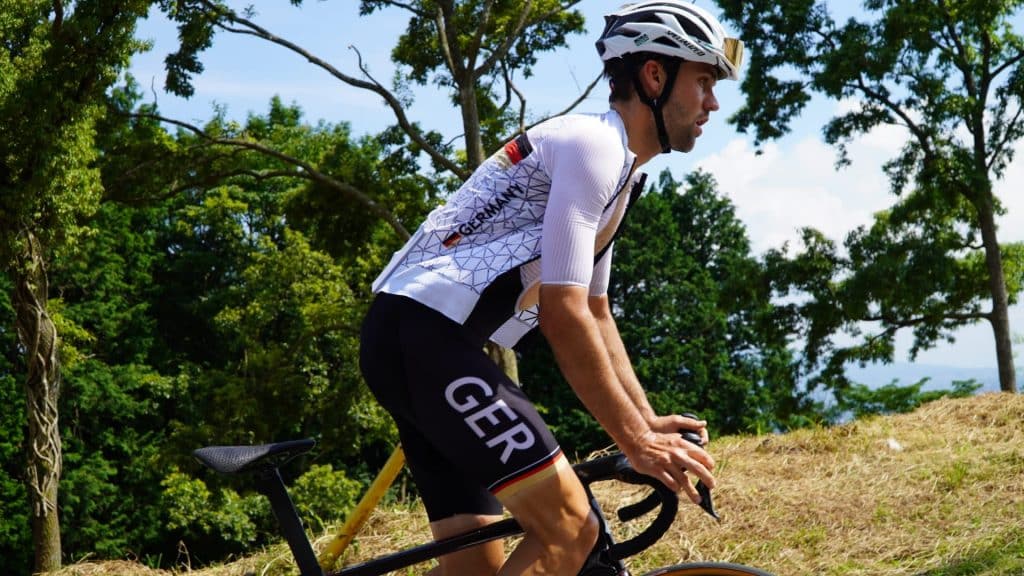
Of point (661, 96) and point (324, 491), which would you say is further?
point (324, 491)

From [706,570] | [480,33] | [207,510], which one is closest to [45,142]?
[480,33]

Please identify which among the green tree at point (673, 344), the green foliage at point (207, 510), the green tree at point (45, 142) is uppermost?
the green tree at point (45, 142)

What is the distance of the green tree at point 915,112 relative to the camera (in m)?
23.7

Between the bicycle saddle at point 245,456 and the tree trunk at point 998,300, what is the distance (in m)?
23.8

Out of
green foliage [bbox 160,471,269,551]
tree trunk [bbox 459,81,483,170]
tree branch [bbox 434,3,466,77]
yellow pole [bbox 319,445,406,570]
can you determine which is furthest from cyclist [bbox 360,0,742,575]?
green foliage [bbox 160,471,269,551]

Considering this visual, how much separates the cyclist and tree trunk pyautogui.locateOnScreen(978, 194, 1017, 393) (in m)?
23.3

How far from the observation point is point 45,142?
16969 mm

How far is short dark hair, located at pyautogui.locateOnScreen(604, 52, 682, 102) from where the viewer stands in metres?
2.79

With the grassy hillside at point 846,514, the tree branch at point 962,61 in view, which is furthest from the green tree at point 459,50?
the grassy hillside at point 846,514

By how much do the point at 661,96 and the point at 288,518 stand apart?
1411mm

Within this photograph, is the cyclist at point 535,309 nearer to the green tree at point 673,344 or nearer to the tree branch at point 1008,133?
the tree branch at point 1008,133

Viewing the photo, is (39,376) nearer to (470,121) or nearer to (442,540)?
(470,121)

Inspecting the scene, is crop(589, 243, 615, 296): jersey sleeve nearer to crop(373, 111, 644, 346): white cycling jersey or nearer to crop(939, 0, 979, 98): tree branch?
crop(373, 111, 644, 346): white cycling jersey

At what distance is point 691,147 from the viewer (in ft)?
9.39
